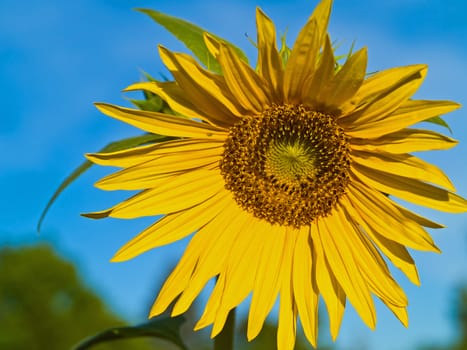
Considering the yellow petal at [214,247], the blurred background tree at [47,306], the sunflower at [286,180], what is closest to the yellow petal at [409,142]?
the sunflower at [286,180]

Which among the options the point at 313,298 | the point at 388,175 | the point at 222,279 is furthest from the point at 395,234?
the point at 222,279

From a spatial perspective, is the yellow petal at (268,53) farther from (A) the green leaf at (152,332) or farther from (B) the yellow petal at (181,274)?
(A) the green leaf at (152,332)

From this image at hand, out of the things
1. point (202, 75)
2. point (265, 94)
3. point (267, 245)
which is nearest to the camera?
point (202, 75)

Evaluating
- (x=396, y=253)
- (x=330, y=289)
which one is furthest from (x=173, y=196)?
(x=396, y=253)

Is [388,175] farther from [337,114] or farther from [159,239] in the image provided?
[159,239]

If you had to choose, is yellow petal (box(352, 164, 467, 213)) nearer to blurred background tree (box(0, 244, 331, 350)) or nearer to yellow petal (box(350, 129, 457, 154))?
yellow petal (box(350, 129, 457, 154))
